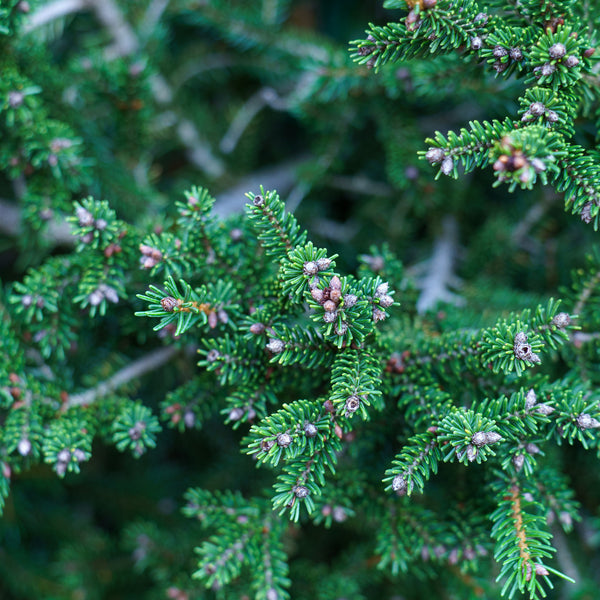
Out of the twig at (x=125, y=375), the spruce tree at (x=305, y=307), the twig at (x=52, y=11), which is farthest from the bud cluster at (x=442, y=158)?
the twig at (x=52, y=11)

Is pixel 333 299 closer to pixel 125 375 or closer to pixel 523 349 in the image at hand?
pixel 523 349

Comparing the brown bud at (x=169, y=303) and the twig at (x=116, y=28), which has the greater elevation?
the twig at (x=116, y=28)

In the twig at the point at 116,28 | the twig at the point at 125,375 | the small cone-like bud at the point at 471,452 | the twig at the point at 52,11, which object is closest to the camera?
the small cone-like bud at the point at 471,452

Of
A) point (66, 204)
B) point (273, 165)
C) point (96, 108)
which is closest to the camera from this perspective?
point (66, 204)

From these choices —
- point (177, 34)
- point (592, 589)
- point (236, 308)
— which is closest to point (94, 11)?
point (177, 34)

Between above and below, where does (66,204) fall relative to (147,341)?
above

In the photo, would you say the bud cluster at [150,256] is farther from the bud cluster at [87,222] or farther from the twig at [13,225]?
the twig at [13,225]

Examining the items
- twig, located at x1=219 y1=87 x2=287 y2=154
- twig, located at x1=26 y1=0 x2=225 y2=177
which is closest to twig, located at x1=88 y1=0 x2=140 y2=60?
twig, located at x1=26 y1=0 x2=225 y2=177

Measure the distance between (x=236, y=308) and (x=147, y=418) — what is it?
240 mm

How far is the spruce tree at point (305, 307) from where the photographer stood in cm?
76

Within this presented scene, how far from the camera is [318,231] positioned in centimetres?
155

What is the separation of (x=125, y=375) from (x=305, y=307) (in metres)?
0.39

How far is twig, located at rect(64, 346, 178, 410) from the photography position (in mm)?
1023

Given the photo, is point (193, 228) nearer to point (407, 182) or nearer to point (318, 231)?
point (407, 182)
